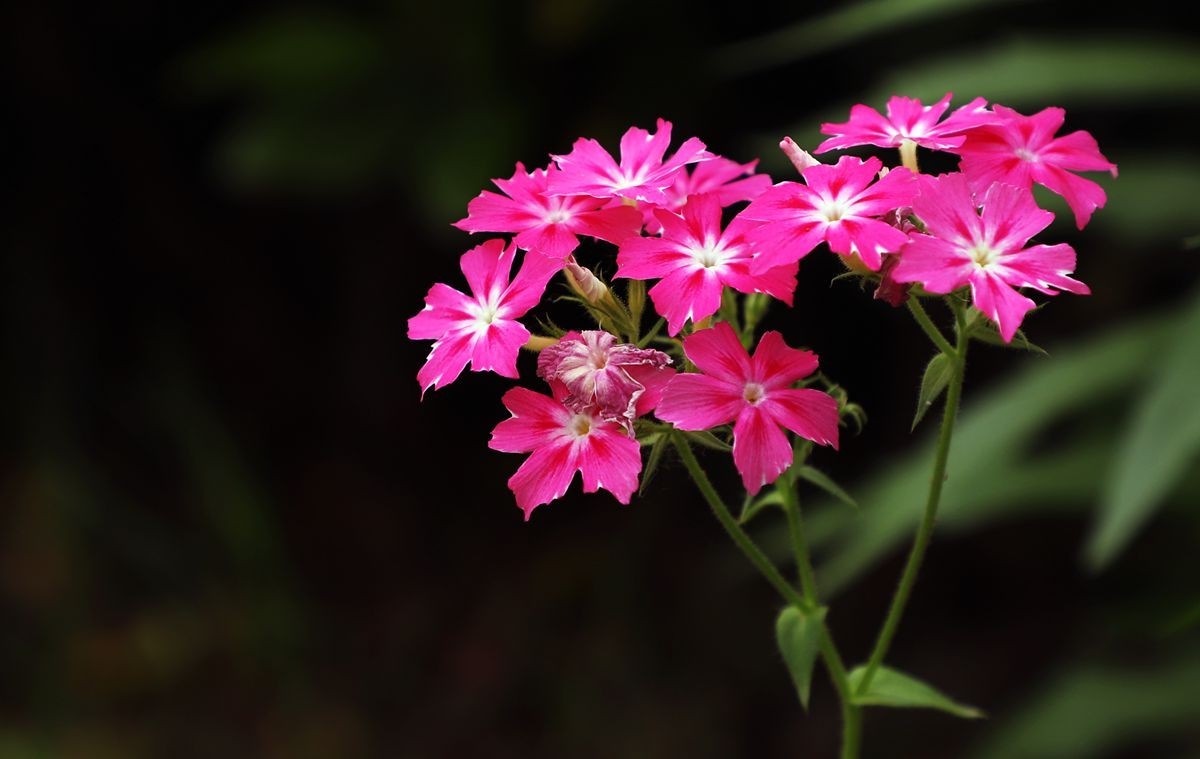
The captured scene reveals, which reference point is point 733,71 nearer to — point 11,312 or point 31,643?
point 11,312

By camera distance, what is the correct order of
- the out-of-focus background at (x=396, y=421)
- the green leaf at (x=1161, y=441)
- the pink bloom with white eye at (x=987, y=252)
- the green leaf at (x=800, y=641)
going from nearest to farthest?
the pink bloom with white eye at (x=987, y=252) → the green leaf at (x=800, y=641) → the green leaf at (x=1161, y=441) → the out-of-focus background at (x=396, y=421)

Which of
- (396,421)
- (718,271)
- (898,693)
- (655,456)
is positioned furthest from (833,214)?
(396,421)

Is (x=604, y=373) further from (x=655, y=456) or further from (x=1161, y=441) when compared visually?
(x=1161, y=441)

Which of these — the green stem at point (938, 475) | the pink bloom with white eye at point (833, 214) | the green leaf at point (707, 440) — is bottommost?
the green stem at point (938, 475)

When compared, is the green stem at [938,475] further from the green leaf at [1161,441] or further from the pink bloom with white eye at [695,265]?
the green leaf at [1161,441]

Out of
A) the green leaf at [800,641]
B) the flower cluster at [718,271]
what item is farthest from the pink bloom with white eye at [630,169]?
the green leaf at [800,641]

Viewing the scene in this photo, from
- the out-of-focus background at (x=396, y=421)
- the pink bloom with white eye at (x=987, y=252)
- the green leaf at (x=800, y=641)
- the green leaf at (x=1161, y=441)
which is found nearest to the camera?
the pink bloom with white eye at (x=987, y=252)
